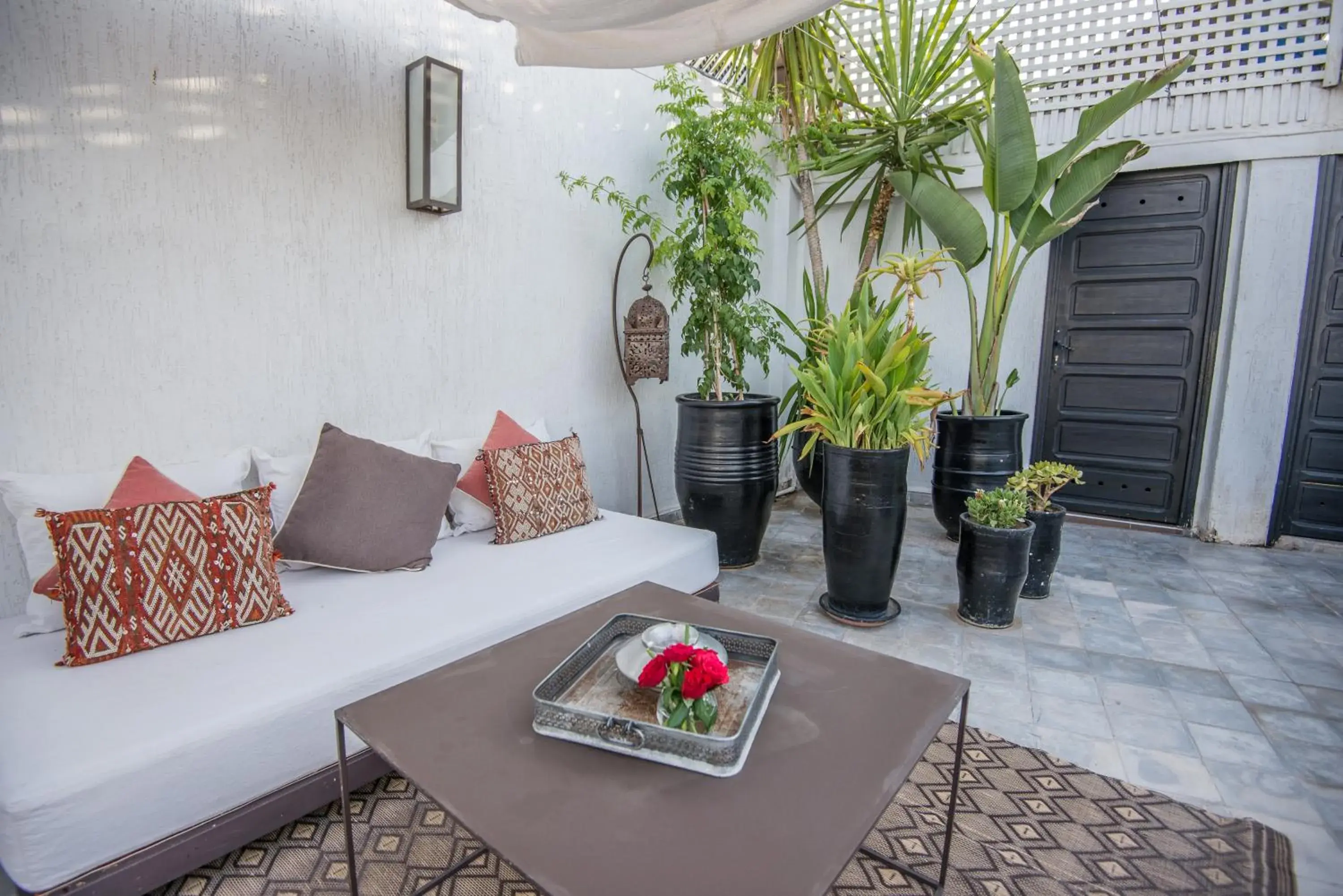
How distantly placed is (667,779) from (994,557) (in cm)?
216

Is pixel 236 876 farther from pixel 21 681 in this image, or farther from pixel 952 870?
pixel 952 870

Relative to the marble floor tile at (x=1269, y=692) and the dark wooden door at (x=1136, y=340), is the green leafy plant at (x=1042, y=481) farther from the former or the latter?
the dark wooden door at (x=1136, y=340)

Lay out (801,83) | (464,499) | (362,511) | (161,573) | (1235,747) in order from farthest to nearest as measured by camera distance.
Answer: (801,83), (464,499), (362,511), (1235,747), (161,573)

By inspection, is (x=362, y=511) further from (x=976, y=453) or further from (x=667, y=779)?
(x=976, y=453)

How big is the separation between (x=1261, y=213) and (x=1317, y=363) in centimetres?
93

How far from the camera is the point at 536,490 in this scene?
8.93 feet

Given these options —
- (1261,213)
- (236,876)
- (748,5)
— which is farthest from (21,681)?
(1261,213)

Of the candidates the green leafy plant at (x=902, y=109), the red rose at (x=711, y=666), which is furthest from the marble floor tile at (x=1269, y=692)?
the green leafy plant at (x=902, y=109)

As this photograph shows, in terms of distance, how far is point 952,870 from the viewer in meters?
1.51

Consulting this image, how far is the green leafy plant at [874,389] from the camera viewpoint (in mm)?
2693

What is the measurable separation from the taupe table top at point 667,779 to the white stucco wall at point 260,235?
157 centimetres

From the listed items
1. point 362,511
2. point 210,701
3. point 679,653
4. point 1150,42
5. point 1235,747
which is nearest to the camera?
point 679,653

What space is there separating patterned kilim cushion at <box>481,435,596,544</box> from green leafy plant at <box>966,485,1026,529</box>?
1.69 meters

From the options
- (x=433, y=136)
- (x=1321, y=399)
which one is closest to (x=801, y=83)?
(x=433, y=136)
